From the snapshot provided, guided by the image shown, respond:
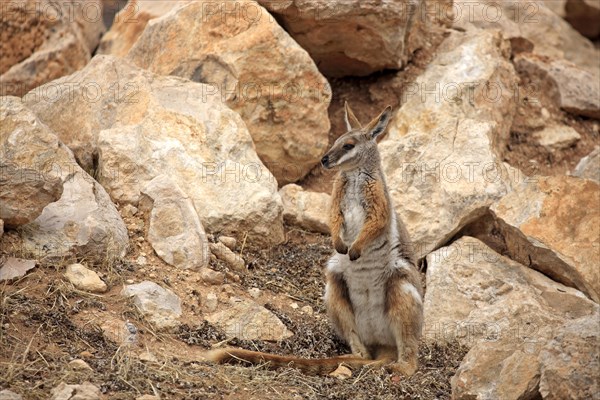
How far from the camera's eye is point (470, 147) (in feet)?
32.3

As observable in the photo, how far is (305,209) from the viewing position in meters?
9.52

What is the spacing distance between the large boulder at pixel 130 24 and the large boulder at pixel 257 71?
106 cm

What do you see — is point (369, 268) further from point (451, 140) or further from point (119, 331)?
point (451, 140)

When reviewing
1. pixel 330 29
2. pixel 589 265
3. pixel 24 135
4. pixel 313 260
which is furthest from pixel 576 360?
pixel 330 29

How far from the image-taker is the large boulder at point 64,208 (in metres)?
7.46

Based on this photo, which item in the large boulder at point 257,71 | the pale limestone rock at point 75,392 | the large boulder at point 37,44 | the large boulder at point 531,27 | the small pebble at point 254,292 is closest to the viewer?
the pale limestone rock at point 75,392

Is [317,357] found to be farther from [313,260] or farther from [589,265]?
[589,265]

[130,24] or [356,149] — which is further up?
[356,149]

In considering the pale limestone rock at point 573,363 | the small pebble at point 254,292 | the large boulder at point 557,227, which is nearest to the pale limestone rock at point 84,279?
the small pebble at point 254,292

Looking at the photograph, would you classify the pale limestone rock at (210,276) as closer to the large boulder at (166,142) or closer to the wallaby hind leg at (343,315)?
the large boulder at (166,142)

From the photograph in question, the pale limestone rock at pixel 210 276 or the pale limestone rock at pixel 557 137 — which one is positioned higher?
the pale limestone rock at pixel 210 276

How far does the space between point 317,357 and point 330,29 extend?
186 inches

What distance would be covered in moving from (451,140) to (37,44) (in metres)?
5.61

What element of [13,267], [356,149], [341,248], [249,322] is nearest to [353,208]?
[341,248]
